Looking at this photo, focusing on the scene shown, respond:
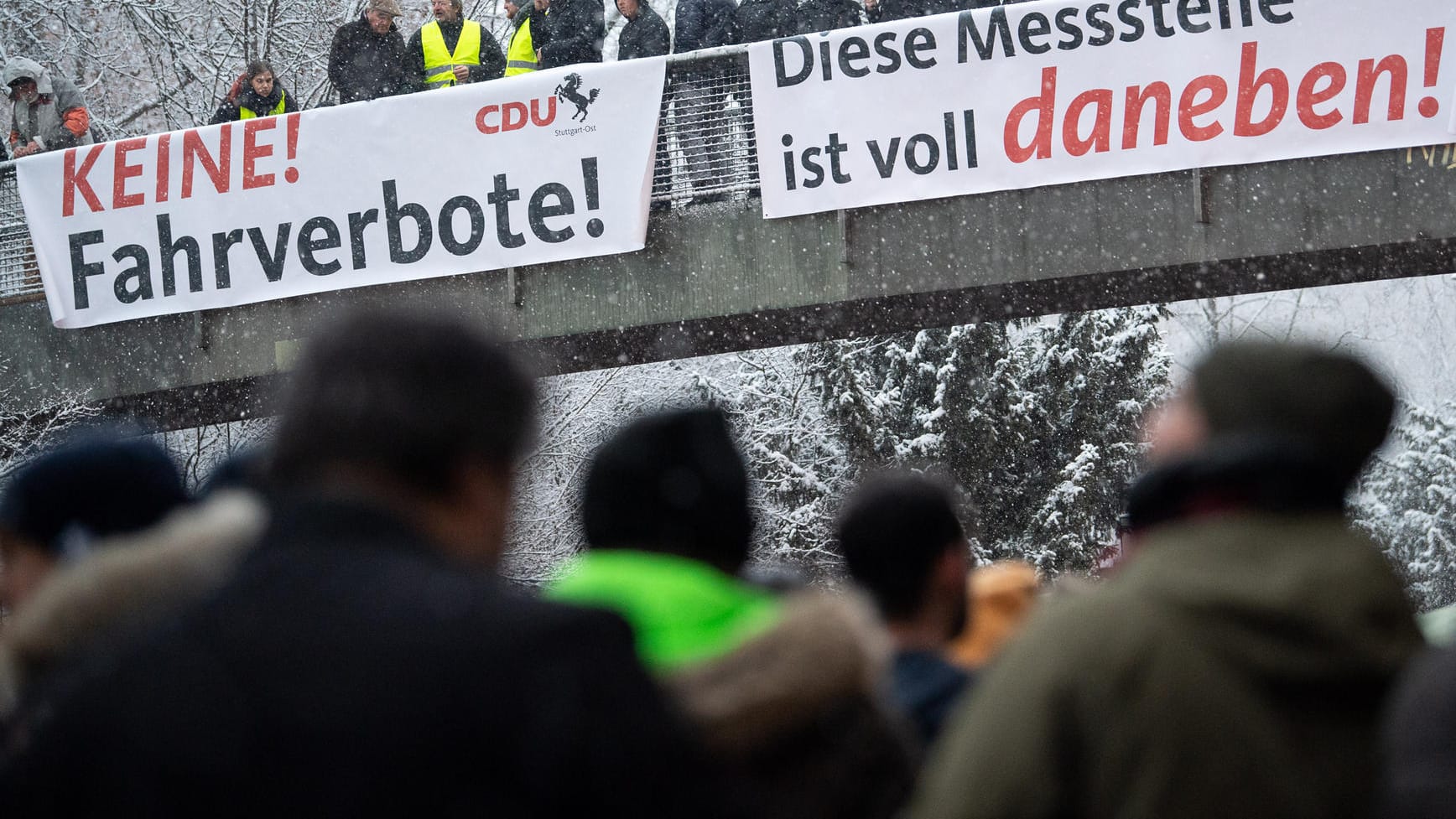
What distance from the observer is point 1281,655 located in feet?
5.97

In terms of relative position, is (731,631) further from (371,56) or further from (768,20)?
(371,56)

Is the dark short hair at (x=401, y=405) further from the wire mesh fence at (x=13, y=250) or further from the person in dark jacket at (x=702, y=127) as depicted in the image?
the wire mesh fence at (x=13, y=250)

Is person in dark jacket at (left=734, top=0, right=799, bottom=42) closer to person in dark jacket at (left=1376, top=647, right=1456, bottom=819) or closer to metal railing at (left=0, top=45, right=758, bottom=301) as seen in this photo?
metal railing at (left=0, top=45, right=758, bottom=301)

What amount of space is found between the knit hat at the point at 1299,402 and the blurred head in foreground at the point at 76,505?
1.50m

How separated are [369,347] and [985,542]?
2364 centimetres

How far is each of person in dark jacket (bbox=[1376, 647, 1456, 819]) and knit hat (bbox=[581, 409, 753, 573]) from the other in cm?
89

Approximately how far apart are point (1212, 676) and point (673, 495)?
0.80 metres

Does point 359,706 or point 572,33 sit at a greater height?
point 572,33

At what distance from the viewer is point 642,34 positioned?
11922mm

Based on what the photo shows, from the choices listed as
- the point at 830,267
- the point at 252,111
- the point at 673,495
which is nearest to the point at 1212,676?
the point at 673,495

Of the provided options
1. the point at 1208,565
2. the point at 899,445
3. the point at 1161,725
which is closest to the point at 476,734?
the point at 1161,725

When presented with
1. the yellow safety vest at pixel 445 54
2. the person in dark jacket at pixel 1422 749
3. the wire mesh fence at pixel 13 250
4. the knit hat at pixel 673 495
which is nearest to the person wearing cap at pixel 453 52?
the yellow safety vest at pixel 445 54

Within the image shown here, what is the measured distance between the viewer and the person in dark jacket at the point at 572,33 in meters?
11.8

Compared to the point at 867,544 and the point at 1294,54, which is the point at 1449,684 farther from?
the point at 1294,54
